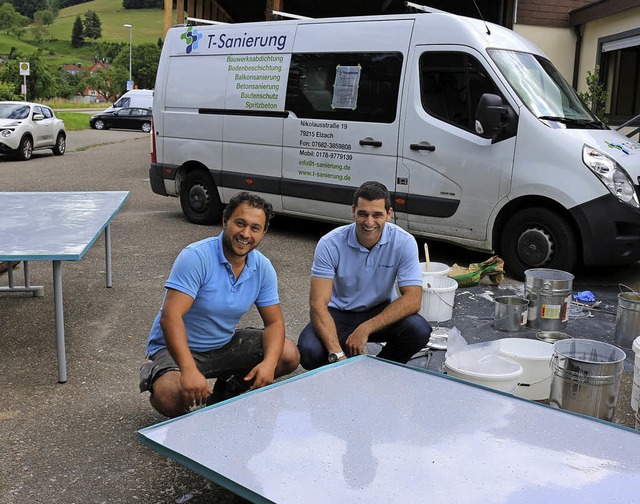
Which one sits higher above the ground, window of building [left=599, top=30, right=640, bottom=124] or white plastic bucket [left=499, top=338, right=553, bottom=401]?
window of building [left=599, top=30, right=640, bottom=124]

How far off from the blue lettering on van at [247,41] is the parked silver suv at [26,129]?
1218cm

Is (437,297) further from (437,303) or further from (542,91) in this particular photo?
(542,91)

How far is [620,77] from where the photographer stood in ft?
46.5

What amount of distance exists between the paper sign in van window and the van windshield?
60.6 inches

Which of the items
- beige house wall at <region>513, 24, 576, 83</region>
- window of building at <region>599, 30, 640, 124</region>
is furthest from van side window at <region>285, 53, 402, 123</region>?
beige house wall at <region>513, 24, 576, 83</region>

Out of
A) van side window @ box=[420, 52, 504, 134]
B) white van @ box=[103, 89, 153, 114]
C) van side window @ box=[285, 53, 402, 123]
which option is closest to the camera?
van side window @ box=[420, 52, 504, 134]

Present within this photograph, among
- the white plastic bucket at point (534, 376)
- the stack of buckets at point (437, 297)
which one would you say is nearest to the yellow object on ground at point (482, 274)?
the stack of buckets at point (437, 297)

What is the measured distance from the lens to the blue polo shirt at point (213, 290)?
11.8 feet

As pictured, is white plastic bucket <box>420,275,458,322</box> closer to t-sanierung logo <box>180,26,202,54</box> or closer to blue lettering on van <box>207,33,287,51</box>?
blue lettering on van <box>207,33,287,51</box>

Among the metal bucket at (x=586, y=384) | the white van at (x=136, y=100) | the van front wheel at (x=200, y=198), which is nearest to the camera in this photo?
the metal bucket at (x=586, y=384)

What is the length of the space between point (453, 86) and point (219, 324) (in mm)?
4657

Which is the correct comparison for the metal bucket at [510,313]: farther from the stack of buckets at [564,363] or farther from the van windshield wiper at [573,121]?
the van windshield wiper at [573,121]

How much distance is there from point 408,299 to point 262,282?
3.00ft

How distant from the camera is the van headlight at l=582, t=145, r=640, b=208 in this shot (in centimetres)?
675
